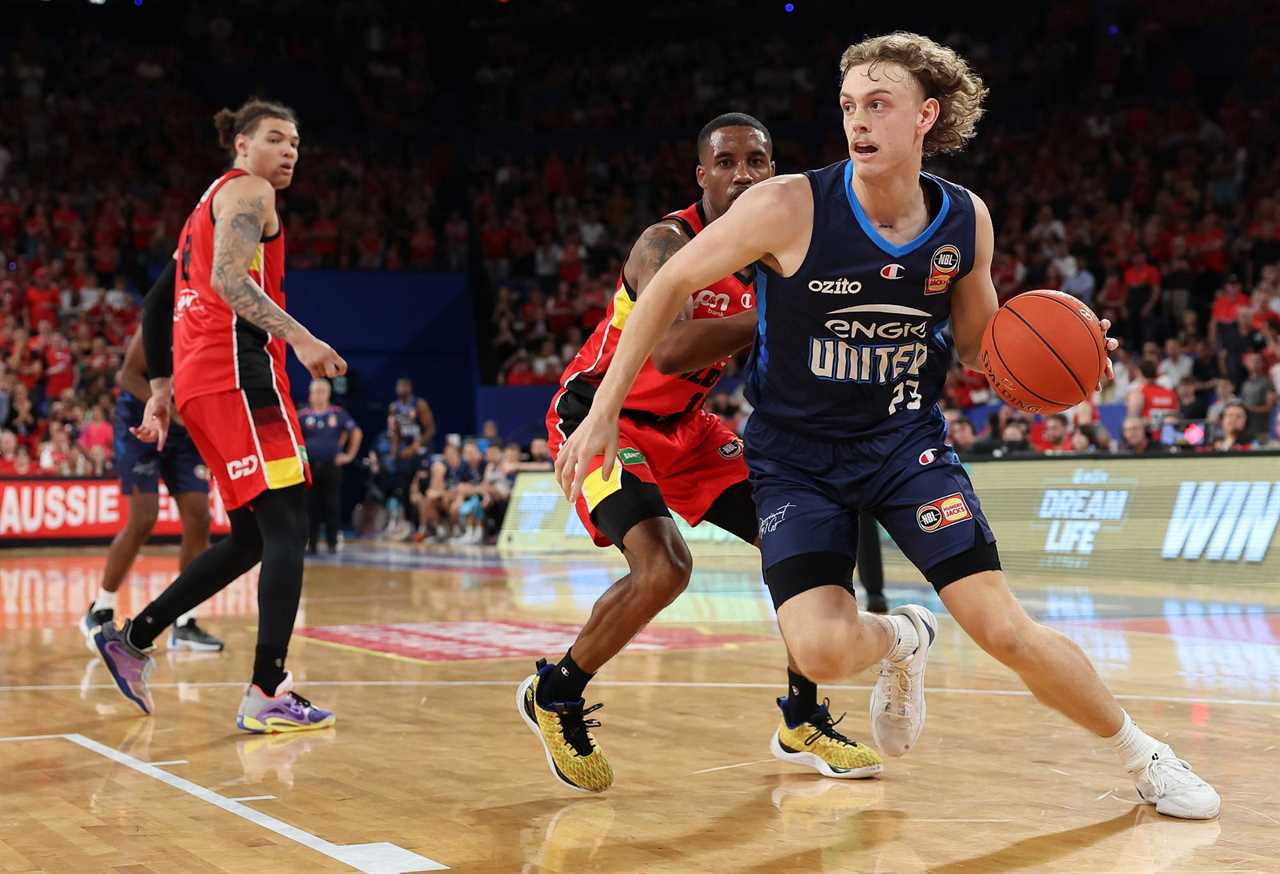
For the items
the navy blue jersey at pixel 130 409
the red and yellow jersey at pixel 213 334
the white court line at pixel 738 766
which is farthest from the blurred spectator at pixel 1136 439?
the red and yellow jersey at pixel 213 334

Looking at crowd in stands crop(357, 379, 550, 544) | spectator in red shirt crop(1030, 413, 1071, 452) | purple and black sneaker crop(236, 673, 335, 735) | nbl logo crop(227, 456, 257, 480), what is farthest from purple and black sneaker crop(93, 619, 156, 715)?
crowd in stands crop(357, 379, 550, 544)

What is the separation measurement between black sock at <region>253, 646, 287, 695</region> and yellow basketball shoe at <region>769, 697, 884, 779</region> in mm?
1879

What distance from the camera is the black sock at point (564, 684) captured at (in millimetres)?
4633

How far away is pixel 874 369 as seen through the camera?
408cm

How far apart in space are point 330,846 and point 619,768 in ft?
4.17

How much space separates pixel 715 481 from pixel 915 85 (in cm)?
155

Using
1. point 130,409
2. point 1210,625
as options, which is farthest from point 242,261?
point 1210,625

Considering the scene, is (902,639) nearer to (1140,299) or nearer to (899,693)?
(899,693)

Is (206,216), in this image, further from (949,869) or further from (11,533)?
(11,533)

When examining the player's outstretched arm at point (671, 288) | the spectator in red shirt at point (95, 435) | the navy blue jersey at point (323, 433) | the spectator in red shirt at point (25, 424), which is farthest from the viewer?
the spectator in red shirt at point (25, 424)

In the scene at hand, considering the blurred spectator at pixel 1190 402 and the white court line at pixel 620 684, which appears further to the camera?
the blurred spectator at pixel 1190 402

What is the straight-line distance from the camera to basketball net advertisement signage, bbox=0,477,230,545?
1812cm

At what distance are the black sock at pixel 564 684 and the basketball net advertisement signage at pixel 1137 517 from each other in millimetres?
7577

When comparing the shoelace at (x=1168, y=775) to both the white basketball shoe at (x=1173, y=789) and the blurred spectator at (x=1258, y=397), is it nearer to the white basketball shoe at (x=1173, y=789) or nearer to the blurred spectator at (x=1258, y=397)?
the white basketball shoe at (x=1173, y=789)
